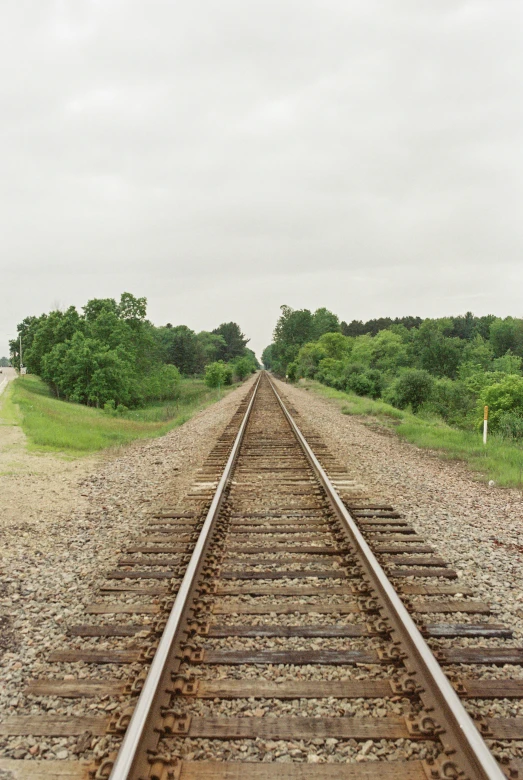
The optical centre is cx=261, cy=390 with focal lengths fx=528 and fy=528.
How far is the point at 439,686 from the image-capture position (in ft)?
9.77

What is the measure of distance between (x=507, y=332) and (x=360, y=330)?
173 feet

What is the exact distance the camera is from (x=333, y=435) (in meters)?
15.0

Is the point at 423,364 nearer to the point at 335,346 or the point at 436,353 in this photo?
the point at 436,353

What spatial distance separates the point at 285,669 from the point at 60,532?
4.07m

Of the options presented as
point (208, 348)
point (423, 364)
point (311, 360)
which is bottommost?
point (423, 364)

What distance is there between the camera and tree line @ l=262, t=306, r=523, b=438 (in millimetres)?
20808

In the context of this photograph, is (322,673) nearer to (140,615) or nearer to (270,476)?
(140,615)

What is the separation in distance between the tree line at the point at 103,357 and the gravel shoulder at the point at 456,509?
3100cm

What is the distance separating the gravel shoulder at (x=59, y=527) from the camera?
384cm

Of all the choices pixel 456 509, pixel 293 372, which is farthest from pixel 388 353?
pixel 456 509

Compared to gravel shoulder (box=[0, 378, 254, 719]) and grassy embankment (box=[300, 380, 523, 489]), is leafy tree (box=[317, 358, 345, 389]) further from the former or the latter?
gravel shoulder (box=[0, 378, 254, 719])

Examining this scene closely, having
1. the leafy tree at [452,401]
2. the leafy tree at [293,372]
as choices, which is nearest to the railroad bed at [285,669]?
the leafy tree at [452,401]

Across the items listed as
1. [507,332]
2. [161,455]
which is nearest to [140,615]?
[161,455]

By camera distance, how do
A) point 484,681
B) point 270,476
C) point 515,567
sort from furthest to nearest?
point 270,476 → point 515,567 → point 484,681
